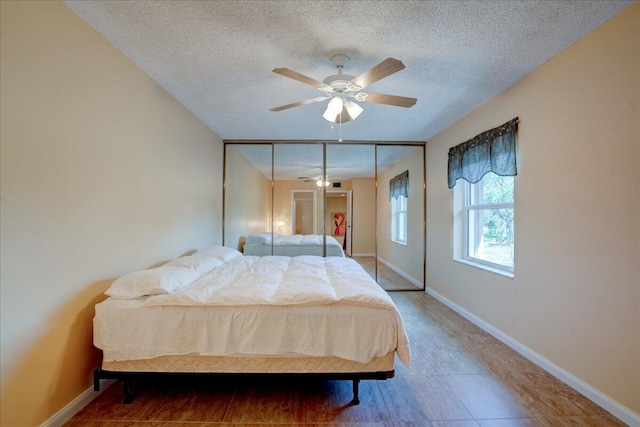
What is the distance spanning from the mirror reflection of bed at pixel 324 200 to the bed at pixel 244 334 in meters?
2.88

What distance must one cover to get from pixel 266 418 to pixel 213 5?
258 cm

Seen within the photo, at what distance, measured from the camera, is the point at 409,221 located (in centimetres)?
536

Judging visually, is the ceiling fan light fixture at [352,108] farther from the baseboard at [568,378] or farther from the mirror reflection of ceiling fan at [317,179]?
the baseboard at [568,378]

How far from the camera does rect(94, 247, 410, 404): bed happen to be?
1.82 m

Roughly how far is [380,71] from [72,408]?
9.75ft

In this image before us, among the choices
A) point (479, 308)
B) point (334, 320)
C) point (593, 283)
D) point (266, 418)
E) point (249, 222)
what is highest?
point (249, 222)

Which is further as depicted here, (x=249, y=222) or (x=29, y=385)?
(x=249, y=222)

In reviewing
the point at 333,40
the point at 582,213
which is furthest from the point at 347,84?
the point at 582,213

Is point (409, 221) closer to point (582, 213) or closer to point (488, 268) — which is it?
point (488, 268)

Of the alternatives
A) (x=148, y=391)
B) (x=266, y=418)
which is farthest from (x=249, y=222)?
(x=266, y=418)

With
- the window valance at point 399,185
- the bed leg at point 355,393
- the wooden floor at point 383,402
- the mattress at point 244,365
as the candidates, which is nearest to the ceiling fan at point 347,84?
the mattress at point 244,365

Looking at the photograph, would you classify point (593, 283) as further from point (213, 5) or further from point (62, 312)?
point (62, 312)

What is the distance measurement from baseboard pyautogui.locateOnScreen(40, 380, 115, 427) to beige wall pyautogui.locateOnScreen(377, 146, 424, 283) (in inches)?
172

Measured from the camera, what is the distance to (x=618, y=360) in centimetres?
179
